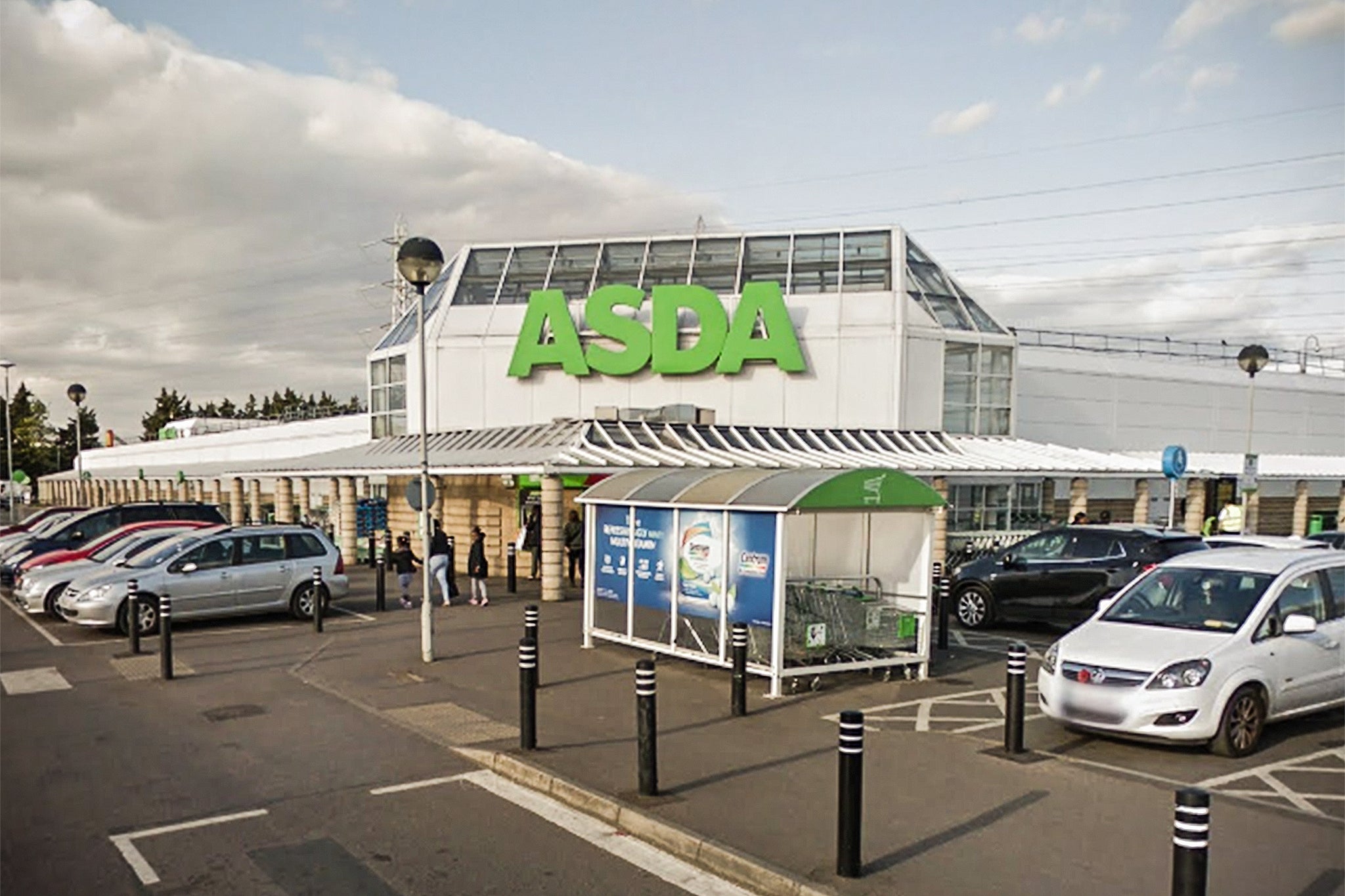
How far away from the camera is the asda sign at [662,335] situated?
2959cm

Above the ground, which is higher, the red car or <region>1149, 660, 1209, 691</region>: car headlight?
<region>1149, 660, 1209, 691</region>: car headlight

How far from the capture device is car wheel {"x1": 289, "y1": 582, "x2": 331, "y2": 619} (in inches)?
730

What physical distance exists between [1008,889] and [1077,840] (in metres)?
1.11

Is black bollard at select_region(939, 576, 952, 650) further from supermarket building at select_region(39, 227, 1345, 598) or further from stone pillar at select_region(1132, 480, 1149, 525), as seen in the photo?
stone pillar at select_region(1132, 480, 1149, 525)

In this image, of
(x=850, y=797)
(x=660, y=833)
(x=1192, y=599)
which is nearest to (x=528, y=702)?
(x=660, y=833)

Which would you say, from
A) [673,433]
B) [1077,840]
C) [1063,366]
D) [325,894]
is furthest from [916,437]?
[325,894]

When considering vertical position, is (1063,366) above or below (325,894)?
above

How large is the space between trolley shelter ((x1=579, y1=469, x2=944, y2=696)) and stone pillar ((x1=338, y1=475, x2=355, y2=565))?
1719cm

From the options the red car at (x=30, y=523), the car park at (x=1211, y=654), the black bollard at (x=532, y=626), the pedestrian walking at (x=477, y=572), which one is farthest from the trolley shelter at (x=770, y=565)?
the red car at (x=30, y=523)

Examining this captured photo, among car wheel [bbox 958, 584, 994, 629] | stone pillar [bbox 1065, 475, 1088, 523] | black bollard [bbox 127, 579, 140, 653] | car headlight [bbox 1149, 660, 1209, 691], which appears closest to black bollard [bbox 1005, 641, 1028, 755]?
car headlight [bbox 1149, 660, 1209, 691]

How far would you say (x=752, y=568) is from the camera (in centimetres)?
1245

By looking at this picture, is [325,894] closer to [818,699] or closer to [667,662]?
[818,699]

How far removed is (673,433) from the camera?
27.0 m

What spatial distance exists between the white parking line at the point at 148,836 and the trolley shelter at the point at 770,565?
19.6ft
